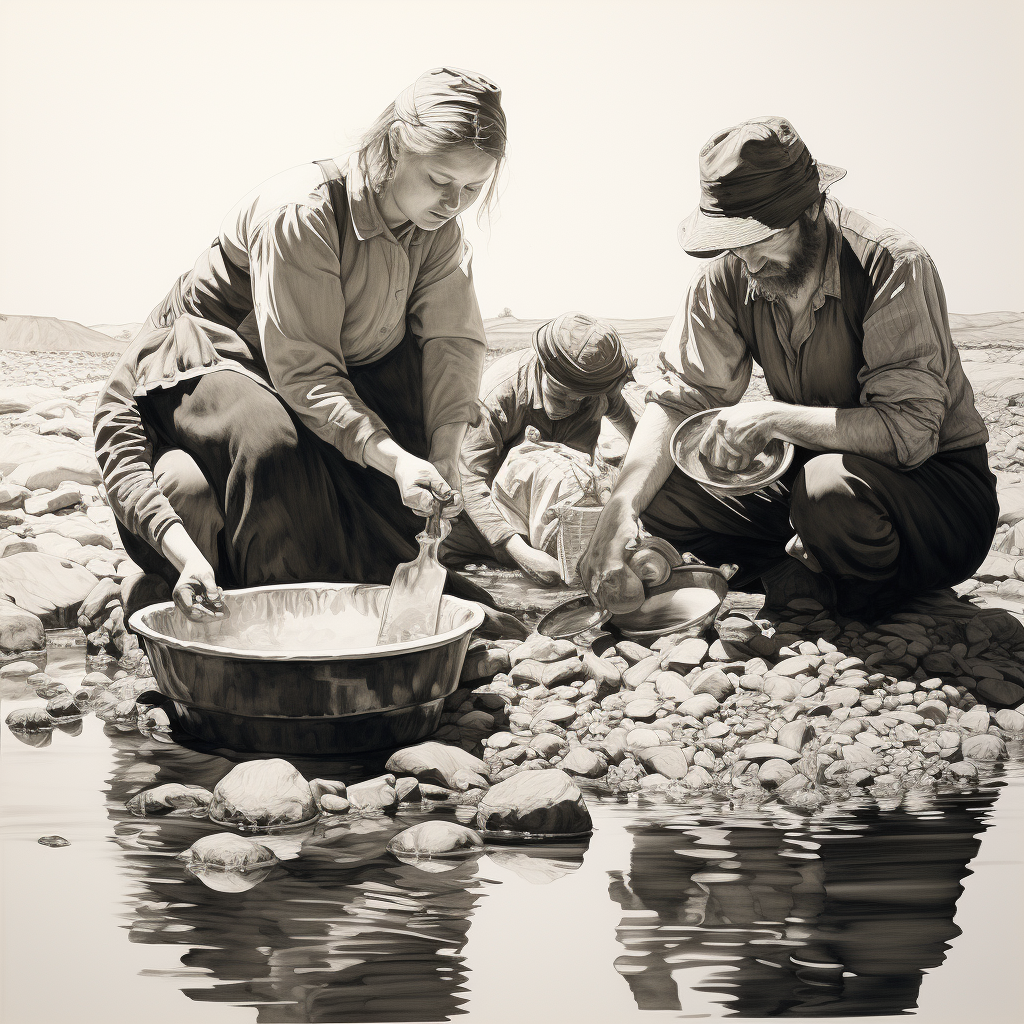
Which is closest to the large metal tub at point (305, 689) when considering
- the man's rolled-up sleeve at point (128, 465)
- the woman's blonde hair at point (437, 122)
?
the man's rolled-up sleeve at point (128, 465)

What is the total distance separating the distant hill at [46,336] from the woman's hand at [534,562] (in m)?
0.88

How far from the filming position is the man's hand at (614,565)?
209cm

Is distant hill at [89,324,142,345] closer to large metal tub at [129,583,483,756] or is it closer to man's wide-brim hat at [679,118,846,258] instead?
large metal tub at [129,583,483,756]

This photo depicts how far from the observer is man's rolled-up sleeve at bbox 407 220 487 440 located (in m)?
2.05

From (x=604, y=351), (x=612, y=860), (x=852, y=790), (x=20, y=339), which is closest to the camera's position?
(x=612, y=860)

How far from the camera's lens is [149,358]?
2.00 metres

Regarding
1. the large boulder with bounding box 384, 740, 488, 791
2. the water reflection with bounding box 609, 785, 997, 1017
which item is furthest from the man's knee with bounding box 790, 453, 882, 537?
the large boulder with bounding box 384, 740, 488, 791

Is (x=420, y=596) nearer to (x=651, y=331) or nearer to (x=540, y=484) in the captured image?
(x=540, y=484)

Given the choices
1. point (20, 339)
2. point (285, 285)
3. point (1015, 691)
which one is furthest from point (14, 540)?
point (1015, 691)

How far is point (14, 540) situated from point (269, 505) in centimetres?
55

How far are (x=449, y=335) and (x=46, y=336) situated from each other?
78cm

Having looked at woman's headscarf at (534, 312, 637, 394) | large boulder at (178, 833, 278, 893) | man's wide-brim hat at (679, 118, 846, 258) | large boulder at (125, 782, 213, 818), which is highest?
man's wide-brim hat at (679, 118, 846, 258)

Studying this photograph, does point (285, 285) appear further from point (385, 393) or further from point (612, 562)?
point (612, 562)

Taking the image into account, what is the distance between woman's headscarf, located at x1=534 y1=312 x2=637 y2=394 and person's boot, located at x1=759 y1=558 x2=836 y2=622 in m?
0.52
